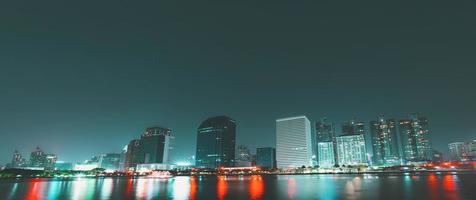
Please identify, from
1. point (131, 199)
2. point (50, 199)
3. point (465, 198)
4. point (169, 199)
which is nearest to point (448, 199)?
point (465, 198)

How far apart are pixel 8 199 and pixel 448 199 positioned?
71.4 meters

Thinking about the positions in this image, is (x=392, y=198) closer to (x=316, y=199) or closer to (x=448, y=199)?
(x=448, y=199)

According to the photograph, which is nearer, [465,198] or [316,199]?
[465,198]

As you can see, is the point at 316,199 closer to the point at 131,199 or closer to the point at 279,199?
the point at 279,199

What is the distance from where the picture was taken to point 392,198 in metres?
48.4

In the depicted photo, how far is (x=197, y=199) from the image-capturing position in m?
50.1

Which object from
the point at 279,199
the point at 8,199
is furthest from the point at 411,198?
the point at 8,199

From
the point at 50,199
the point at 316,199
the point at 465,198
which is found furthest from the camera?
the point at 50,199

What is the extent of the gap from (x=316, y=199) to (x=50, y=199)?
147ft

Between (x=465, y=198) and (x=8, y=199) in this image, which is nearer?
(x=465, y=198)

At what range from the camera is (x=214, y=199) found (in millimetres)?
49219

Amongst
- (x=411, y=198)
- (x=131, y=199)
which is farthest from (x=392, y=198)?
(x=131, y=199)

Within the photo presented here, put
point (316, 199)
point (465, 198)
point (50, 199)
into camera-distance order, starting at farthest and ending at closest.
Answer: point (50, 199)
point (316, 199)
point (465, 198)

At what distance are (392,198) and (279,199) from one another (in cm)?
1779
